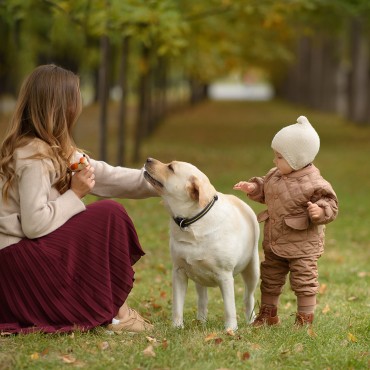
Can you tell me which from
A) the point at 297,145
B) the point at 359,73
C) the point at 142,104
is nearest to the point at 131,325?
the point at 297,145

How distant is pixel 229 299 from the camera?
548 centimetres

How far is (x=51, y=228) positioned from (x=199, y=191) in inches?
39.6

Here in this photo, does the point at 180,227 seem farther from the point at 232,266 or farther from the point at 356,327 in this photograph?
the point at 356,327

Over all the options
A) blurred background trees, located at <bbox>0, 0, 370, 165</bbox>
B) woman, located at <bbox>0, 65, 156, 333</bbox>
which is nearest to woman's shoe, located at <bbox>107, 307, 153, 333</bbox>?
woman, located at <bbox>0, 65, 156, 333</bbox>

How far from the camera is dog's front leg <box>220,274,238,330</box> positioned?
544 centimetres

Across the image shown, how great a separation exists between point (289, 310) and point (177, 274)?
1.81 metres

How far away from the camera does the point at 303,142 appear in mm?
5434

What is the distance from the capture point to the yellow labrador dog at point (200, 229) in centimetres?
523

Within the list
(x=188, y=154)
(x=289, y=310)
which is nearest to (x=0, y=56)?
(x=188, y=154)

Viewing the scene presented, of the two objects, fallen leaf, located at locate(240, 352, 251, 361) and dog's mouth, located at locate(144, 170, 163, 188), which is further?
dog's mouth, located at locate(144, 170, 163, 188)

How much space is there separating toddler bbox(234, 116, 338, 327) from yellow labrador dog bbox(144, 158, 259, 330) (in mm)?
228

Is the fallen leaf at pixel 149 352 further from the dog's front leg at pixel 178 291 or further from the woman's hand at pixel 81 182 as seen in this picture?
the woman's hand at pixel 81 182

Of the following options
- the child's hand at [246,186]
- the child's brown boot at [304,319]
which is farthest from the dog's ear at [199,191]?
the child's brown boot at [304,319]

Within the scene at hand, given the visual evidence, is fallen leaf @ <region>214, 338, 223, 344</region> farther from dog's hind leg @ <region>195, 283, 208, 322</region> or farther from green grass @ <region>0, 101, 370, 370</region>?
dog's hind leg @ <region>195, 283, 208, 322</region>
